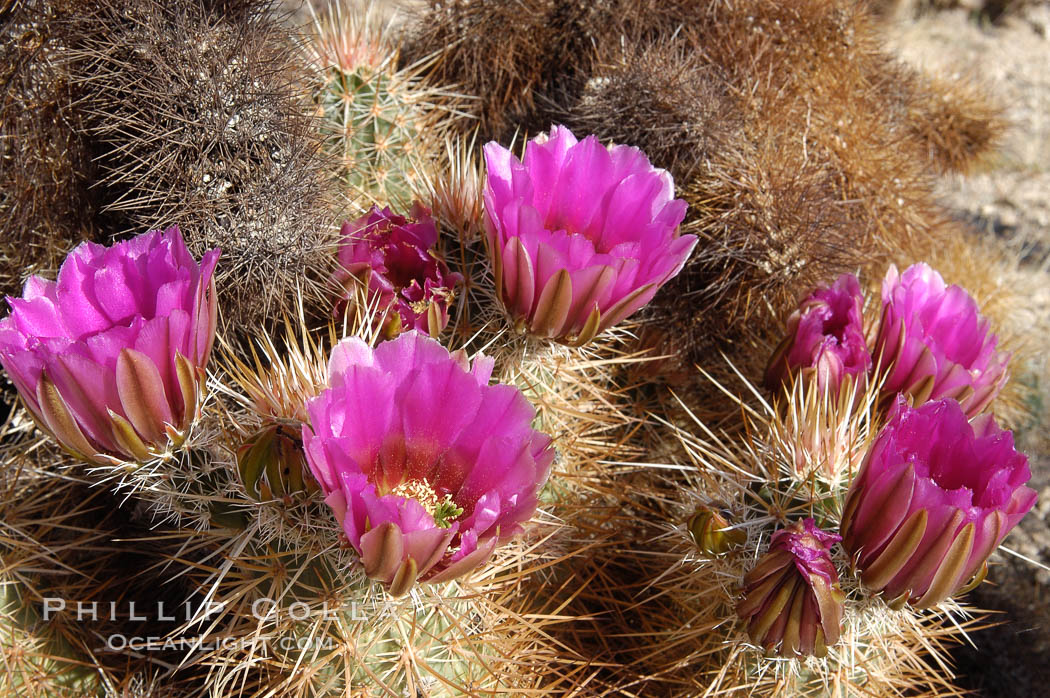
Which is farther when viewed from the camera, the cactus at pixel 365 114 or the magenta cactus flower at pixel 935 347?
the cactus at pixel 365 114

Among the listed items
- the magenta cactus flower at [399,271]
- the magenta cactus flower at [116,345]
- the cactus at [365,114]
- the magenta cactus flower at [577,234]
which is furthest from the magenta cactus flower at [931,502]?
the cactus at [365,114]

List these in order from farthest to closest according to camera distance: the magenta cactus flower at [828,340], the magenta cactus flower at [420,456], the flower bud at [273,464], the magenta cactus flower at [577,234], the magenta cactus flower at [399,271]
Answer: the magenta cactus flower at [828,340]
the magenta cactus flower at [399,271]
the magenta cactus flower at [577,234]
the flower bud at [273,464]
the magenta cactus flower at [420,456]

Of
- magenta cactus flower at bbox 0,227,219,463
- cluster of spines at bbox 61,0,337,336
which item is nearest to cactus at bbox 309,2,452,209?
cluster of spines at bbox 61,0,337,336

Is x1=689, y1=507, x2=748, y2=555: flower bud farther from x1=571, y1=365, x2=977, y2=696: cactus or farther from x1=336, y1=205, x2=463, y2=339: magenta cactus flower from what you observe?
x1=336, y1=205, x2=463, y2=339: magenta cactus flower

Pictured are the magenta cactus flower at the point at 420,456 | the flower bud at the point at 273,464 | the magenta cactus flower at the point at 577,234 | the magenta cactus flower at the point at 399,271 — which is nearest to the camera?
the magenta cactus flower at the point at 420,456

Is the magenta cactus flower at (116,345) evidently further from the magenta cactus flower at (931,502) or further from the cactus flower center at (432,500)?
the magenta cactus flower at (931,502)

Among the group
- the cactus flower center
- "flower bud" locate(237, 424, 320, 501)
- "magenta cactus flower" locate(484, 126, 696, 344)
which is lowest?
the cactus flower center
